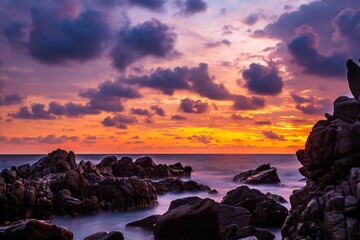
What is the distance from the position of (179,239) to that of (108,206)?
52.1ft

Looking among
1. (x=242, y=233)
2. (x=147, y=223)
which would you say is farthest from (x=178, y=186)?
(x=242, y=233)

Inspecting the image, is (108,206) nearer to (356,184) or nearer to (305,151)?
(305,151)

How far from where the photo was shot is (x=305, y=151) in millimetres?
14820

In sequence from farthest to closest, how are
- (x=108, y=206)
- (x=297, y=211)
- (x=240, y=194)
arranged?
(x=108, y=206) < (x=240, y=194) < (x=297, y=211)

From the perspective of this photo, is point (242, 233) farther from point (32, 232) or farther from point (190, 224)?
point (32, 232)

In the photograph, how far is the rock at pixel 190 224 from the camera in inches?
472

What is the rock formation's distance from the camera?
36.1ft

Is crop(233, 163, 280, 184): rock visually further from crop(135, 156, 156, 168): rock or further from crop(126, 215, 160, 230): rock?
crop(126, 215, 160, 230): rock

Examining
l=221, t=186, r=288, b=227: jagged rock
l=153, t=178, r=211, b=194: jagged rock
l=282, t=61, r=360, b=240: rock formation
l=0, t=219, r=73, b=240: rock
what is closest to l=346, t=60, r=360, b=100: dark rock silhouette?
l=282, t=61, r=360, b=240: rock formation

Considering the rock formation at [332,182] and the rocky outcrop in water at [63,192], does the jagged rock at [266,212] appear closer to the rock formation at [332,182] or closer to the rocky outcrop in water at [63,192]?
the rock formation at [332,182]

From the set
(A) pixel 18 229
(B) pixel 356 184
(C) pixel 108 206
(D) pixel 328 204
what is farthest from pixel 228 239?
(C) pixel 108 206

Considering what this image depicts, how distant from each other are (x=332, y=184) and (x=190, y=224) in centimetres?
687

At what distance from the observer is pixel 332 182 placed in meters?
13.3

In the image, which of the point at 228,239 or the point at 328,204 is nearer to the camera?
the point at 328,204
